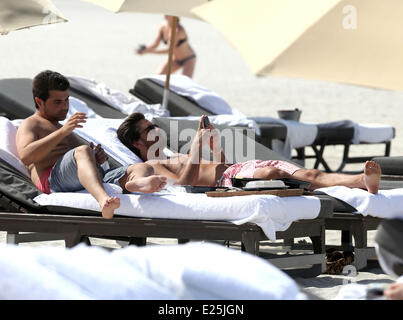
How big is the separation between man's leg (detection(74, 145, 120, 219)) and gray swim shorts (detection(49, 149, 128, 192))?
0.17ft

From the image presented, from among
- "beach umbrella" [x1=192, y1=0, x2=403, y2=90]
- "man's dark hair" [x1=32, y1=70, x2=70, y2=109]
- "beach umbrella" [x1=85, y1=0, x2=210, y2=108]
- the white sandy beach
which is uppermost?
"beach umbrella" [x1=85, y1=0, x2=210, y2=108]

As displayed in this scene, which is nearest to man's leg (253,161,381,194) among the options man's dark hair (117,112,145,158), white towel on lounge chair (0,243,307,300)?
man's dark hair (117,112,145,158)

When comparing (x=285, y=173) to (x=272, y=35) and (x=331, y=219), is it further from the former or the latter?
(x=272, y=35)

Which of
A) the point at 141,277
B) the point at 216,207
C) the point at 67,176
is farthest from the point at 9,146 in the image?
the point at 141,277

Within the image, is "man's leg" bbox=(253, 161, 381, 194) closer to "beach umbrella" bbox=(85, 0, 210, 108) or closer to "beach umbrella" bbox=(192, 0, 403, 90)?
"beach umbrella" bbox=(192, 0, 403, 90)

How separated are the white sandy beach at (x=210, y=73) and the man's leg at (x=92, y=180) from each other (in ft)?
3.80

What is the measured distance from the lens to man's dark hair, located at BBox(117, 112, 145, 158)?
6.08 metres

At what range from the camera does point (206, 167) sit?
244 inches

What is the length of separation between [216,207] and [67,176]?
955 mm

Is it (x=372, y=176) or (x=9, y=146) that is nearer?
(x=372, y=176)

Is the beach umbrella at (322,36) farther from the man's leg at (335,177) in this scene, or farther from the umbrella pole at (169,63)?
the umbrella pole at (169,63)

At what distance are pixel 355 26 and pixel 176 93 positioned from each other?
359cm

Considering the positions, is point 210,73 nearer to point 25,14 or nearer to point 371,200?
point 25,14

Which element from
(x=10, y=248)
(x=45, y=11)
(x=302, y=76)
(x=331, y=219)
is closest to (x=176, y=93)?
(x=45, y=11)
